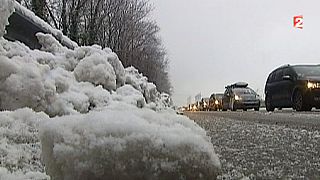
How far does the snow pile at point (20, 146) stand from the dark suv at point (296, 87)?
13.2 m

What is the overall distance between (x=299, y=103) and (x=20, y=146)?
569 inches

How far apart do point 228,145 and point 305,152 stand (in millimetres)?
759

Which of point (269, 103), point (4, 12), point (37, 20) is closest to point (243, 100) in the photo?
point (269, 103)

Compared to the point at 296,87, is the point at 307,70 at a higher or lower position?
higher

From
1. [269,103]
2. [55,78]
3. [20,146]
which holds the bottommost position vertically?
[20,146]

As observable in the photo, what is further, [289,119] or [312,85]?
[312,85]

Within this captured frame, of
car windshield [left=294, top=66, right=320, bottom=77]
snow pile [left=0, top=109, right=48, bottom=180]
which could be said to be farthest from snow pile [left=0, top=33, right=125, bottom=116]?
car windshield [left=294, top=66, right=320, bottom=77]

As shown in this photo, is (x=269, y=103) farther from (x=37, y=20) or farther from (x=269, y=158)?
(x=269, y=158)

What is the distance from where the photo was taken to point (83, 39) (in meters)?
28.0

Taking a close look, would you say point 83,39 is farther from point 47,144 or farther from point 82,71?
point 47,144

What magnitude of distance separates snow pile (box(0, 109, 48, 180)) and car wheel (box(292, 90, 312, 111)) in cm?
1340

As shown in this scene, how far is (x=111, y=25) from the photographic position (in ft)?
124

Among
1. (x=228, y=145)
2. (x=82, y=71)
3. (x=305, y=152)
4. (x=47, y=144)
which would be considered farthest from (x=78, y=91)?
(x=47, y=144)

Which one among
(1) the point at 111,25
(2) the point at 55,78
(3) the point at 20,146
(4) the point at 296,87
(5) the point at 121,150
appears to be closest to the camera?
(5) the point at 121,150
